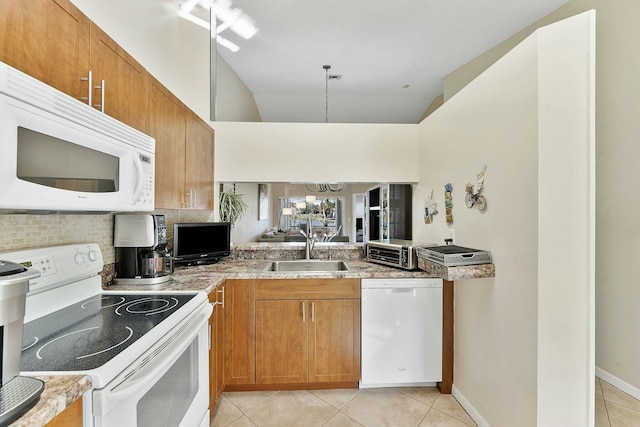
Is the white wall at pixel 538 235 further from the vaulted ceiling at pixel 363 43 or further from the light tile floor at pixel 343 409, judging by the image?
the vaulted ceiling at pixel 363 43

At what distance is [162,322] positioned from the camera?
118 cm

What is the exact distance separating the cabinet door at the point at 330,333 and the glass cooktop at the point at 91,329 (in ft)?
3.09

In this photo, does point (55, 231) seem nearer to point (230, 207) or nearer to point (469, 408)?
point (230, 207)

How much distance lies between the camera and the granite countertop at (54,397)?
2.09 feet

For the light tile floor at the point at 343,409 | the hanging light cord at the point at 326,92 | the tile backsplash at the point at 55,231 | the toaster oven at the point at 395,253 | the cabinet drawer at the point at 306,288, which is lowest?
the light tile floor at the point at 343,409

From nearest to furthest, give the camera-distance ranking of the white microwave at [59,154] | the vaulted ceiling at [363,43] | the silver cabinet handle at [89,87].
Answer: the white microwave at [59,154], the silver cabinet handle at [89,87], the vaulted ceiling at [363,43]

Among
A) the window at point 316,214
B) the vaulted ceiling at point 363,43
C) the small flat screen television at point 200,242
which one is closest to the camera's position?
the small flat screen television at point 200,242

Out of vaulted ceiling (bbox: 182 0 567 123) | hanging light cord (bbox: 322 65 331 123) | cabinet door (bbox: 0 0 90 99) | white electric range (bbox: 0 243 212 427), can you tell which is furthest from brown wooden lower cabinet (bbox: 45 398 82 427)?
hanging light cord (bbox: 322 65 331 123)

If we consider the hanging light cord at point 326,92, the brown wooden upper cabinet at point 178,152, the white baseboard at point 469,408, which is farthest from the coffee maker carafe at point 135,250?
the hanging light cord at point 326,92

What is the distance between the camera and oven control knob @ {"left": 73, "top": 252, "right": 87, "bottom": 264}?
1.44m

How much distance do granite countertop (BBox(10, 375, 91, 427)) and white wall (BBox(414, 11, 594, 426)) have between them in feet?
5.74

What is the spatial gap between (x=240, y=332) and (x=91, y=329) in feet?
3.65

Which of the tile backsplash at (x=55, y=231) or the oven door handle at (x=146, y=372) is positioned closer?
the oven door handle at (x=146, y=372)

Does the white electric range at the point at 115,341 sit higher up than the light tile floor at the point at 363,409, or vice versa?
the white electric range at the point at 115,341
